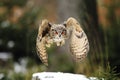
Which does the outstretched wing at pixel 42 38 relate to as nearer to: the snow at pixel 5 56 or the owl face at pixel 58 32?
the owl face at pixel 58 32

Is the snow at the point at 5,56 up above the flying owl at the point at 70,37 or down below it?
below

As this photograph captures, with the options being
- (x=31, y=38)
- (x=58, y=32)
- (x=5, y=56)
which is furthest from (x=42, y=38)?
(x=5, y=56)

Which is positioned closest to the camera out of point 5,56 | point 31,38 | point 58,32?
point 58,32

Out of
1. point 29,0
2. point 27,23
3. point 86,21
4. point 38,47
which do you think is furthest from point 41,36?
point 29,0

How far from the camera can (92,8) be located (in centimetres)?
573

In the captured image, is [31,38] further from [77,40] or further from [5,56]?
[77,40]

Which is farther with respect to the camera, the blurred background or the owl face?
the blurred background

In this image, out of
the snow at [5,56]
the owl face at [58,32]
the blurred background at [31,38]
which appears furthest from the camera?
the snow at [5,56]

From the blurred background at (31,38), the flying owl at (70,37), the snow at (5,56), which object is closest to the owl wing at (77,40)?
the flying owl at (70,37)

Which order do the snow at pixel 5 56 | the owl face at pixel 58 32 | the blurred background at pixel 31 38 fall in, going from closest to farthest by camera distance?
1. the owl face at pixel 58 32
2. the blurred background at pixel 31 38
3. the snow at pixel 5 56

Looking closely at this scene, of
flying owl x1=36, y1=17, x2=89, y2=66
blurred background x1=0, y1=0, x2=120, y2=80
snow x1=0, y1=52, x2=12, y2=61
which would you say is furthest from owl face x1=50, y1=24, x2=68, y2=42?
snow x1=0, y1=52, x2=12, y2=61

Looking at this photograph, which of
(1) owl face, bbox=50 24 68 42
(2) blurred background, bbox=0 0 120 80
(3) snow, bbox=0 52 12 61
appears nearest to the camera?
(1) owl face, bbox=50 24 68 42

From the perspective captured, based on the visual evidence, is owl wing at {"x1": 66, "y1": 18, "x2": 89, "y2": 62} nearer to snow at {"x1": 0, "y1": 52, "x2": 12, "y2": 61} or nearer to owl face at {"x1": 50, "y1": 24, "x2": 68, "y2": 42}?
owl face at {"x1": 50, "y1": 24, "x2": 68, "y2": 42}

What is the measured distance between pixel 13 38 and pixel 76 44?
4922 millimetres
